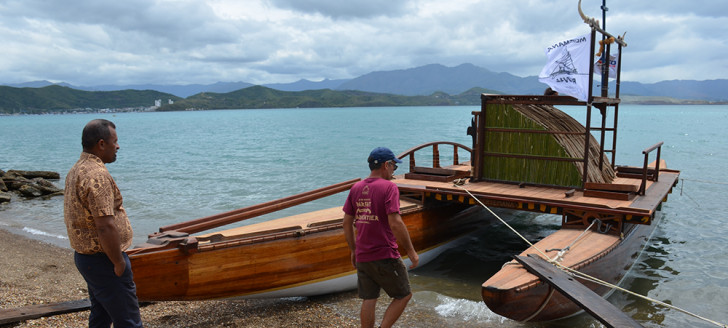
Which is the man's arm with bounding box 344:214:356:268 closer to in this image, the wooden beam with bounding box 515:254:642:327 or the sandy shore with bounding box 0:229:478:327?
the sandy shore with bounding box 0:229:478:327

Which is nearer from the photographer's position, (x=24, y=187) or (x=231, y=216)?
(x=231, y=216)

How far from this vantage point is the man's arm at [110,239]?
3.81 metres

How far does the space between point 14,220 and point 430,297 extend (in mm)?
15666

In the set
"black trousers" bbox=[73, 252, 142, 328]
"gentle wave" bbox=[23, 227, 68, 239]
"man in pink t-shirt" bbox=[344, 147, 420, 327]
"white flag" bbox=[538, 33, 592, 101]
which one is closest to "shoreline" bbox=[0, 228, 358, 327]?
"man in pink t-shirt" bbox=[344, 147, 420, 327]

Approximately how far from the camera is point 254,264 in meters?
7.13

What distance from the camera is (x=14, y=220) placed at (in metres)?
16.7

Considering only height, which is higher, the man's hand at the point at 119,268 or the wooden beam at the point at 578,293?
the man's hand at the point at 119,268

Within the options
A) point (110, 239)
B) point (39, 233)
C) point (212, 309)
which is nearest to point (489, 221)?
point (212, 309)

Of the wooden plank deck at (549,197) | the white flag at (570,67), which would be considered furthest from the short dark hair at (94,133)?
the white flag at (570,67)

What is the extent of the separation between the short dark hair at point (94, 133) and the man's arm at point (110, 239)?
25.7 inches

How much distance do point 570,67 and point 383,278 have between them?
6.62 meters

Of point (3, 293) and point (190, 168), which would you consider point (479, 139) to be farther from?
point (190, 168)

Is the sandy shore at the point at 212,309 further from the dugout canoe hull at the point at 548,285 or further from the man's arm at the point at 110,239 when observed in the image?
the man's arm at the point at 110,239

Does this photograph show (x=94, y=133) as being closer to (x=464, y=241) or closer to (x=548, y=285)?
(x=548, y=285)
